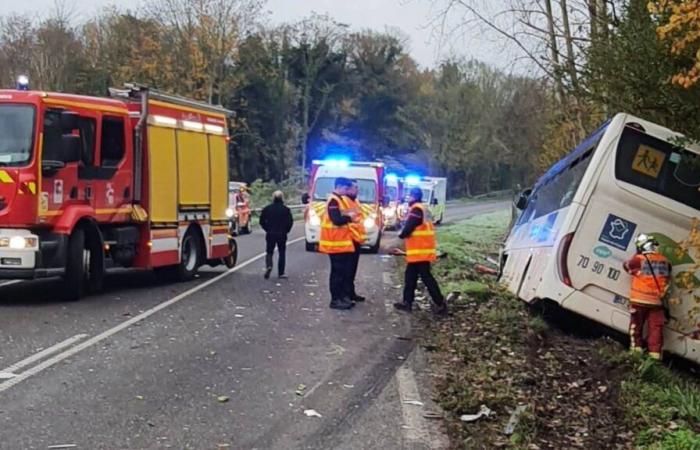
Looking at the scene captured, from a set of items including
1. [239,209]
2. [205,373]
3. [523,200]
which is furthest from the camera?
[239,209]

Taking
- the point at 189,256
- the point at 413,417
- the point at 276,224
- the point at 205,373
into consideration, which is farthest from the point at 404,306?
the point at 413,417

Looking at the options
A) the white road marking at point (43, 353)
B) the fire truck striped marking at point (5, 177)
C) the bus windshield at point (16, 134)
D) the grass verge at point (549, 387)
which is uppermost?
the bus windshield at point (16, 134)

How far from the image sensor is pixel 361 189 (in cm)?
2386

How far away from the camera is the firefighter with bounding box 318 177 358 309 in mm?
12117

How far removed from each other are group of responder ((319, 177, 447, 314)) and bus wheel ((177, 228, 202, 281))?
340cm

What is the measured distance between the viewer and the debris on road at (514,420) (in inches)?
239

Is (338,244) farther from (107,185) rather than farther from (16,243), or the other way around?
(16,243)

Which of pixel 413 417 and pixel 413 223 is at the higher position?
pixel 413 223

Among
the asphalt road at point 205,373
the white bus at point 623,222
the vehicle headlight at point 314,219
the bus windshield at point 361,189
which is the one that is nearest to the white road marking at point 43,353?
the asphalt road at point 205,373

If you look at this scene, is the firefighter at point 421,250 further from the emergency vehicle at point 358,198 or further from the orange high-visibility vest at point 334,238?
the emergency vehicle at point 358,198

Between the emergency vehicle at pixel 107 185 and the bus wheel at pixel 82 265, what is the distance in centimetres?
1

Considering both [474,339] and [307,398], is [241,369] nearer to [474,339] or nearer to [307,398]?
[307,398]

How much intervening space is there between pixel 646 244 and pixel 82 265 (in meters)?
7.50

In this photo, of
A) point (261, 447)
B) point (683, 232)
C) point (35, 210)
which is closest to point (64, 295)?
point (35, 210)
